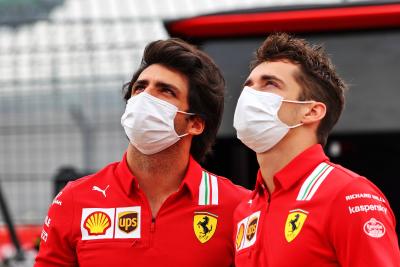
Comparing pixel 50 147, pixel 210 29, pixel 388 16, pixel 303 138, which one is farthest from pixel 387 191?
pixel 50 147

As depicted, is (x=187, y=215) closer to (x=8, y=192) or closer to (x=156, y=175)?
(x=156, y=175)

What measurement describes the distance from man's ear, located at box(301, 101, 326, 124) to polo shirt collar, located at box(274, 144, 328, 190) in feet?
0.40

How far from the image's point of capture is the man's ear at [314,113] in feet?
12.0

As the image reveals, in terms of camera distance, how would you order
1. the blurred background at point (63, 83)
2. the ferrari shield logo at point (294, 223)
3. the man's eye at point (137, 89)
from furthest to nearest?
1. the blurred background at point (63, 83)
2. the man's eye at point (137, 89)
3. the ferrari shield logo at point (294, 223)

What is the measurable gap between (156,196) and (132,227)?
21cm

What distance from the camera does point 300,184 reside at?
3.54m

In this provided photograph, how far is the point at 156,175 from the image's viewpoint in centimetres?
407

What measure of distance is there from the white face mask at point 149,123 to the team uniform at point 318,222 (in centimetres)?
58

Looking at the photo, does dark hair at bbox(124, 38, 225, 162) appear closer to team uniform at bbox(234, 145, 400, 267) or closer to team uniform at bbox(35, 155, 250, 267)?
team uniform at bbox(35, 155, 250, 267)

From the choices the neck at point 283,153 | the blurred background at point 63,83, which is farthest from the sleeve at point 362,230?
the blurred background at point 63,83

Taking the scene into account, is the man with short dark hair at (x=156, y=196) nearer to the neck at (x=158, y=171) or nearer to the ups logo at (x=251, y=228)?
the neck at (x=158, y=171)

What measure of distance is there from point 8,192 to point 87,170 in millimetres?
1367

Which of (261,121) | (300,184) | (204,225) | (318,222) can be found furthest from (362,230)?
(204,225)

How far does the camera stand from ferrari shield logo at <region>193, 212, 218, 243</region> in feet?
12.9
